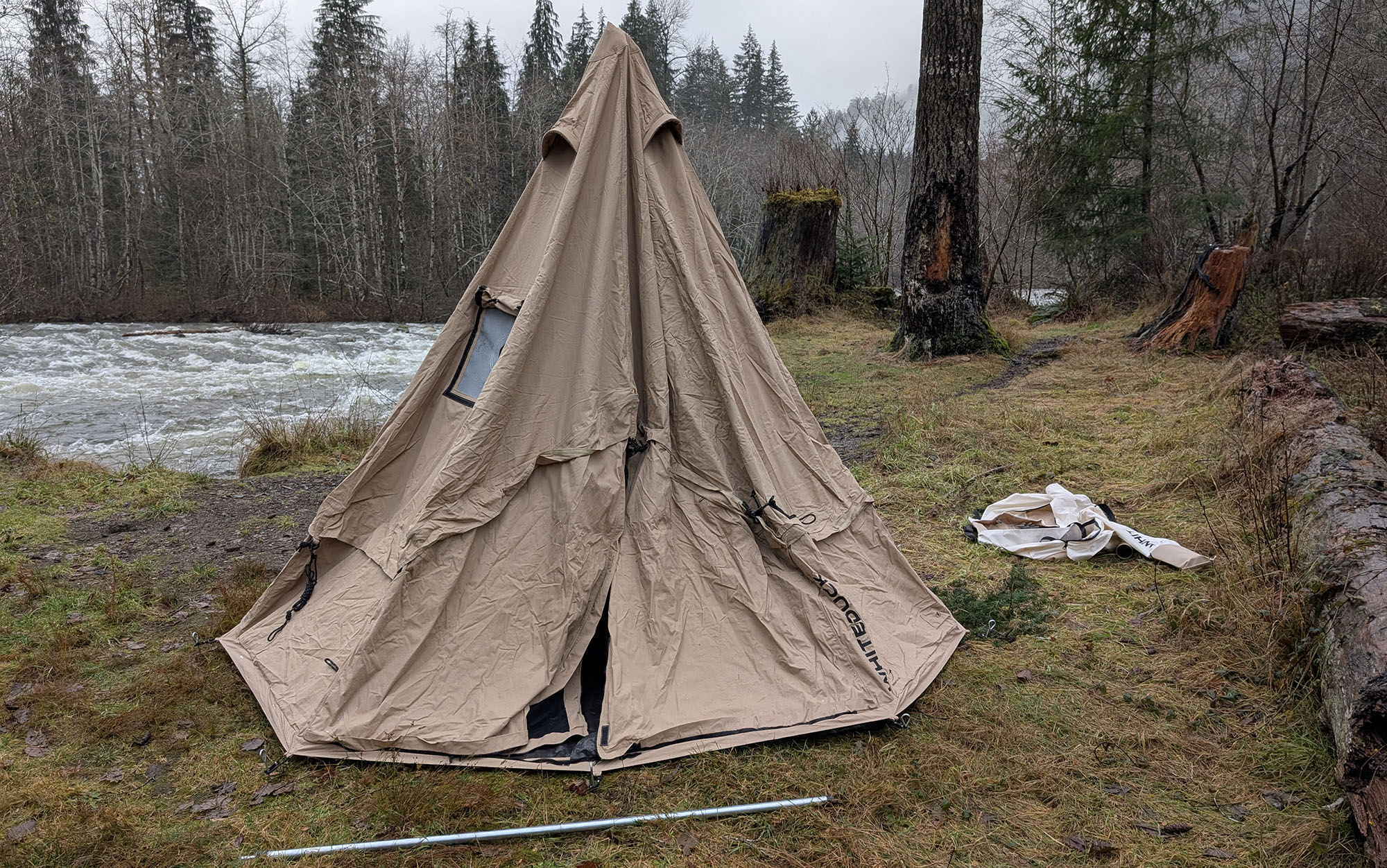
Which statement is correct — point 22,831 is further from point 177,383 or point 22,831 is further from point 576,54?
point 576,54

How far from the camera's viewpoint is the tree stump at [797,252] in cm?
1552

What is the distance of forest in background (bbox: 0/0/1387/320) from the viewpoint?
1255cm

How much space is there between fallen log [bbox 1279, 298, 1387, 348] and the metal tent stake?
301 inches

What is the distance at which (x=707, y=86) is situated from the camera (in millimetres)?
49062

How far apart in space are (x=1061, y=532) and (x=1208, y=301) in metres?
6.44

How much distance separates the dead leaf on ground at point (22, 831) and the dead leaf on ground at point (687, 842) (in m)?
2.11

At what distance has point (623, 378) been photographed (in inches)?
135

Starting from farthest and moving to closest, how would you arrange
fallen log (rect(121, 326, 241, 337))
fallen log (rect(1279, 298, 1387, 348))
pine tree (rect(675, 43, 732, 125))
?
pine tree (rect(675, 43, 732, 125)), fallen log (rect(121, 326, 241, 337)), fallen log (rect(1279, 298, 1387, 348))

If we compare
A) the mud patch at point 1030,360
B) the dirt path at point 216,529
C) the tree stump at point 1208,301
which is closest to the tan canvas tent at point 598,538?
the dirt path at point 216,529

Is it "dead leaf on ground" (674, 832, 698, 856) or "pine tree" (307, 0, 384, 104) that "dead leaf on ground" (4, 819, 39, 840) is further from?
"pine tree" (307, 0, 384, 104)

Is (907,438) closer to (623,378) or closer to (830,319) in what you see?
(623,378)

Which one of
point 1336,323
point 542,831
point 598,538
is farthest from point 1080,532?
point 1336,323

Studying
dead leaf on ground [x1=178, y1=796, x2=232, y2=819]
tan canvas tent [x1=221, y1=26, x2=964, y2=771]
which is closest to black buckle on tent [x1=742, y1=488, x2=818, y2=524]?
tan canvas tent [x1=221, y1=26, x2=964, y2=771]

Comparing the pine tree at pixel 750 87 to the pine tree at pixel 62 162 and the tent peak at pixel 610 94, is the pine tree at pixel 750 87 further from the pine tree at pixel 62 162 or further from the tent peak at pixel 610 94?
the tent peak at pixel 610 94
